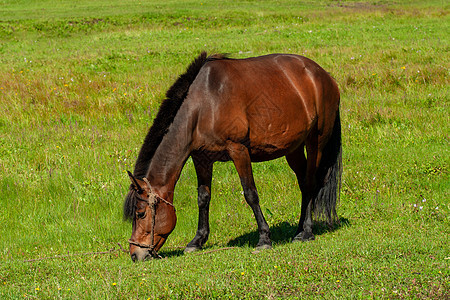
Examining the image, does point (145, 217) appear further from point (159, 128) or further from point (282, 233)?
point (282, 233)

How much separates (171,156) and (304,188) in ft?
7.75

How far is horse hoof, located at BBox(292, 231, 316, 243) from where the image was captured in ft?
23.4

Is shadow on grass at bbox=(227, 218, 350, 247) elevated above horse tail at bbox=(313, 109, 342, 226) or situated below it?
below

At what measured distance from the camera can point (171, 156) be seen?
6047 millimetres

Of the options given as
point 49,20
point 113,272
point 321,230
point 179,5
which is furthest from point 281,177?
point 179,5

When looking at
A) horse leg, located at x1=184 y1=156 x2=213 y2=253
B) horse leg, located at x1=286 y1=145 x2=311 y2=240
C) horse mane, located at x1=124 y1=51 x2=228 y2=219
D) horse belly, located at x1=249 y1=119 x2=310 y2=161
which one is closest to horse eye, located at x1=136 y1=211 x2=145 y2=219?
horse mane, located at x1=124 y1=51 x2=228 y2=219

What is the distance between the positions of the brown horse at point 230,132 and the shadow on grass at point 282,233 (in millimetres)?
202

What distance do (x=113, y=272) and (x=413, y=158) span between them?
19.7 feet

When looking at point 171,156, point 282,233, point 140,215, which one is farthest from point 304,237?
point 140,215

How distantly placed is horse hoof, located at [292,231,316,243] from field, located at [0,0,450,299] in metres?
0.19

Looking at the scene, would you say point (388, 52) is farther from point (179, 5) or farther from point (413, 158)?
point (179, 5)

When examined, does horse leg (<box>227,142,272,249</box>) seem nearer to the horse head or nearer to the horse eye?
the horse head

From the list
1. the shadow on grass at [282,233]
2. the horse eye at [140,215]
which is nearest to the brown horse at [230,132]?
the horse eye at [140,215]

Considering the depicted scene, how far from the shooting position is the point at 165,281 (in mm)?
4879
